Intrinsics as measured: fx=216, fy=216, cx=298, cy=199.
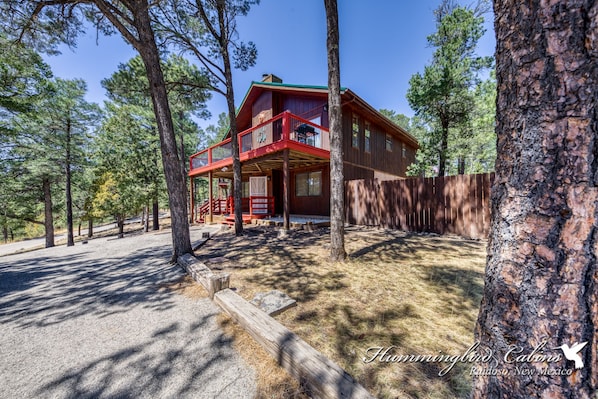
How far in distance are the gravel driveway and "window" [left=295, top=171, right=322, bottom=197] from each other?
8.18m

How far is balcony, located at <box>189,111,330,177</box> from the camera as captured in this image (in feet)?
26.0

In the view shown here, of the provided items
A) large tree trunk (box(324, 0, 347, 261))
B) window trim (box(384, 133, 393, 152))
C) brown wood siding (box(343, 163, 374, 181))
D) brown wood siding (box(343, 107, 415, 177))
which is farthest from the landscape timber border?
window trim (box(384, 133, 393, 152))

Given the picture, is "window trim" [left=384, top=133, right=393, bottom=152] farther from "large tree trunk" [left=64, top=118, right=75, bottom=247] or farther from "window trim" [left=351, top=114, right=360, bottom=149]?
"large tree trunk" [left=64, top=118, right=75, bottom=247]

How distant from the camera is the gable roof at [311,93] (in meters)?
9.35

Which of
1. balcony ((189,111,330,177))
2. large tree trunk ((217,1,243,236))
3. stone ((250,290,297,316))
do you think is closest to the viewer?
stone ((250,290,297,316))

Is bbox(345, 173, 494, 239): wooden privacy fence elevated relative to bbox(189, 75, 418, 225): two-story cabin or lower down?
lower down

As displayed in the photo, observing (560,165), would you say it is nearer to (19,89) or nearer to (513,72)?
(513,72)

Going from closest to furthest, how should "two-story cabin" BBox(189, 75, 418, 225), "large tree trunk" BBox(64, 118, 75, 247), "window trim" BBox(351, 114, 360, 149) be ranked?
"two-story cabin" BBox(189, 75, 418, 225) → "window trim" BBox(351, 114, 360, 149) → "large tree trunk" BBox(64, 118, 75, 247)

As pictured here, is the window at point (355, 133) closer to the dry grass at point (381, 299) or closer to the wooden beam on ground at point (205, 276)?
the dry grass at point (381, 299)

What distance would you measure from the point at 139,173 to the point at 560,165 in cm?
1604

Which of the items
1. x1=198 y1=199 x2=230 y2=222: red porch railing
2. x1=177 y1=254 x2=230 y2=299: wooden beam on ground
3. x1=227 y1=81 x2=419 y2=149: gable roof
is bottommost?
x1=177 y1=254 x2=230 y2=299: wooden beam on ground

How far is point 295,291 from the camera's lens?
10.5 feet

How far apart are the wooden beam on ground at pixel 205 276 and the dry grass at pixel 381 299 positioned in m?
0.34

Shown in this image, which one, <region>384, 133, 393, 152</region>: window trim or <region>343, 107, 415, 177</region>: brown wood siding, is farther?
<region>384, 133, 393, 152</region>: window trim
